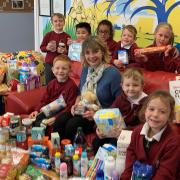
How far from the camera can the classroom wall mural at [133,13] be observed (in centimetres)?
308

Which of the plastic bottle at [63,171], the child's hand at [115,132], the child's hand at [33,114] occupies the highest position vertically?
the child's hand at [115,132]

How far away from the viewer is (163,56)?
2828mm

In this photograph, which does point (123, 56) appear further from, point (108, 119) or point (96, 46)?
point (108, 119)

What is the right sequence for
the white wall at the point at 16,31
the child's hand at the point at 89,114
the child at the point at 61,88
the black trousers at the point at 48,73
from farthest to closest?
the white wall at the point at 16,31 < the black trousers at the point at 48,73 < the child at the point at 61,88 < the child's hand at the point at 89,114

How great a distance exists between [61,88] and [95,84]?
1.16ft

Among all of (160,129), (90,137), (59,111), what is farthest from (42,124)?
(160,129)

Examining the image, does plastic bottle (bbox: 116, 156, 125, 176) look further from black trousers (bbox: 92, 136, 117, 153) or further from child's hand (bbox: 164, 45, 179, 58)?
child's hand (bbox: 164, 45, 179, 58)

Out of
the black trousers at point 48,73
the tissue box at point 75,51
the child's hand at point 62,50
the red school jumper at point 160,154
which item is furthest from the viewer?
the black trousers at point 48,73

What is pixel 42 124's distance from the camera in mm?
2840

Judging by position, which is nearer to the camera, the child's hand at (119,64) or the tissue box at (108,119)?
the tissue box at (108,119)

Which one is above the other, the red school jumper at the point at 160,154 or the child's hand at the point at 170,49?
the child's hand at the point at 170,49

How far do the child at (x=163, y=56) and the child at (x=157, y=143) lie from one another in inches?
36.5

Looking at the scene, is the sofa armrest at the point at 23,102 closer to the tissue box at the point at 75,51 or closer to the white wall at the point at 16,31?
the tissue box at the point at 75,51

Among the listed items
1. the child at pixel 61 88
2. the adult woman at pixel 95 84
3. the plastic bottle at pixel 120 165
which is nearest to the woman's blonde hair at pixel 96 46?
the adult woman at pixel 95 84
